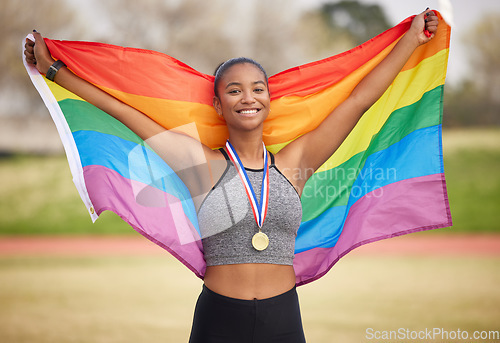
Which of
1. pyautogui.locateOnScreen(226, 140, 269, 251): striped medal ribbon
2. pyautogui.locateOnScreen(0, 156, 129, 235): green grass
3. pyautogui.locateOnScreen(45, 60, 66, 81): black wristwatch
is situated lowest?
pyautogui.locateOnScreen(226, 140, 269, 251): striped medal ribbon

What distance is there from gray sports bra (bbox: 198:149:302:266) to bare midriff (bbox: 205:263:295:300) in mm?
33

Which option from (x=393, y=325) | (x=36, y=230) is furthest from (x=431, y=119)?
(x=36, y=230)

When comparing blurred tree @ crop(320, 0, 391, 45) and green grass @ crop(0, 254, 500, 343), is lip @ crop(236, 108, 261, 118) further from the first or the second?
blurred tree @ crop(320, 0, 391, 45)

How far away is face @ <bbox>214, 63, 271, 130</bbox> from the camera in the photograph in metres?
2.66

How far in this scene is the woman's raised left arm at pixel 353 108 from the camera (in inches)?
113

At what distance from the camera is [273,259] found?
8.31 feet

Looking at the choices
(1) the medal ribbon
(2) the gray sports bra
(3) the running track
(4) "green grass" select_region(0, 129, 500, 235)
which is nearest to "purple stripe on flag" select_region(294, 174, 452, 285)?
(2) the gray sports bra

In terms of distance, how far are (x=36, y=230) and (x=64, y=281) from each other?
36.4 feet

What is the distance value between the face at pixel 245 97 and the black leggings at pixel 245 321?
89 cm

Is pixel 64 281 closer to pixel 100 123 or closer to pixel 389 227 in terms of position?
pixel 100 123

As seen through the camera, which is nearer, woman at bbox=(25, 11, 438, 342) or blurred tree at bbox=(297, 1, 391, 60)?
woman at bbox=(25, 11, 438, 342)

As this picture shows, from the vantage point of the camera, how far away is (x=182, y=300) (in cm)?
778

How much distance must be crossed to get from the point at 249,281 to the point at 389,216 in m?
1.04

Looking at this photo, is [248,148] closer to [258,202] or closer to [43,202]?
[258,202]
